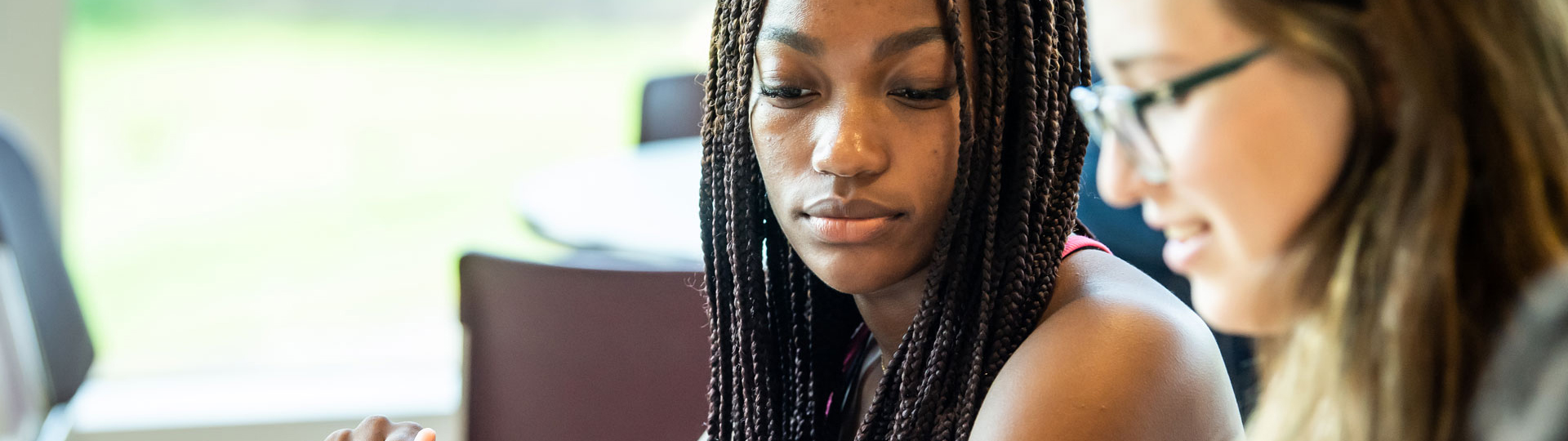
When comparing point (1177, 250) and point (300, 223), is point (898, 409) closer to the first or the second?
point (1177, 250)

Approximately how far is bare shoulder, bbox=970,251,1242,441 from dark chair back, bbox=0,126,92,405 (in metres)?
1.58

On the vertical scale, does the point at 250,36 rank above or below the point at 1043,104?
below

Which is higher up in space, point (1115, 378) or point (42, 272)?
point (1115, 378)

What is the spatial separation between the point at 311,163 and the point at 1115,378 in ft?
12.2

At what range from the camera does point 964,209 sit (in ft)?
3.66

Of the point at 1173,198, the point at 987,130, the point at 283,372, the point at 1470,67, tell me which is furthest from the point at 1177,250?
the point at 283,372

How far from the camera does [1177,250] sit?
0.77 meters

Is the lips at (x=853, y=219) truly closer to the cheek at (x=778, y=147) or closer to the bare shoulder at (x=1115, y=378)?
the cheek at (x=778, y=147)

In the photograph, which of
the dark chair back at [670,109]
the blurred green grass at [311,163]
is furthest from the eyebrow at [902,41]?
the blurred green grass at [311,163]

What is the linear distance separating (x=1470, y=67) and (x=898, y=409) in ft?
2.03

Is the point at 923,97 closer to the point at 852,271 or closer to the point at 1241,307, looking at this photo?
the point at 852,271

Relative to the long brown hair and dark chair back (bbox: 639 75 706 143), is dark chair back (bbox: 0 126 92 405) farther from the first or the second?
the long brown hair

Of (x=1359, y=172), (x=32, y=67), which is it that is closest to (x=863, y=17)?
(x=1359, y=172)

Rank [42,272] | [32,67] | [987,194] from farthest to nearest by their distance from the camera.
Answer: [32,67], [42,272], [987,194]
